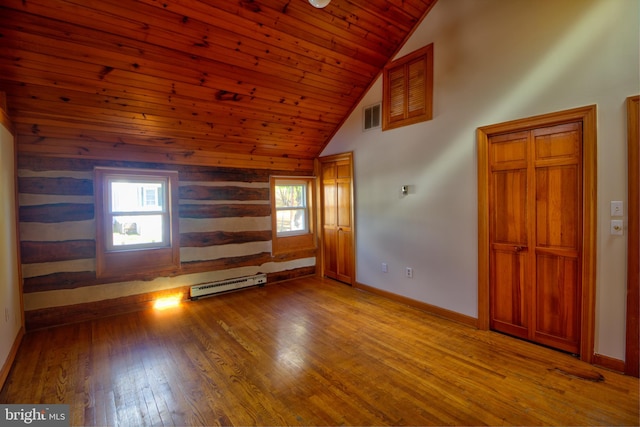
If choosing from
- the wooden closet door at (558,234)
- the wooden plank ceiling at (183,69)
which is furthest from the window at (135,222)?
the wooden closet door at (558,234)

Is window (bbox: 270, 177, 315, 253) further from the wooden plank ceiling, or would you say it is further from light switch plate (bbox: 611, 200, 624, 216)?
light switch plate (bbox: 611, 200, 624, 216)

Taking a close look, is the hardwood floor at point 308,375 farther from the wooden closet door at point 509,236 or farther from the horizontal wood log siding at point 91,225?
the horizontal wood log siding at point 91,225

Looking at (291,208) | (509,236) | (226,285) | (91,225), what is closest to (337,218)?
(291,208)

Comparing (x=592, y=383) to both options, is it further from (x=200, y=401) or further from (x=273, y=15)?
(x=273, y=15)

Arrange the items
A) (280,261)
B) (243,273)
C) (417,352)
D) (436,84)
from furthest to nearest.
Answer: (280,261) → (243,273) → (436,84) → (417,352)

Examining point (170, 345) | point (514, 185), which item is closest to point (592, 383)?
point (514, 185)

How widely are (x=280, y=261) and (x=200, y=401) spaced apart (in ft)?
10.5

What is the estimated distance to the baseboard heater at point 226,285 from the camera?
14.4 ft

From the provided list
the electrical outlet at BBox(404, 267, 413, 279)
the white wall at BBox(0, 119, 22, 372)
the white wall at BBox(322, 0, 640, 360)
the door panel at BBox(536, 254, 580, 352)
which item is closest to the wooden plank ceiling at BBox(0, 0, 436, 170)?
the white wall at BBox(0, 119, 22, 372)

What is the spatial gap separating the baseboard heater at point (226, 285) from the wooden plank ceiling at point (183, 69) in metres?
1.84

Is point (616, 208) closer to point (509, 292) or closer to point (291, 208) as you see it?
point (509, 292)

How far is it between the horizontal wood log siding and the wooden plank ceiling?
10.5 inches

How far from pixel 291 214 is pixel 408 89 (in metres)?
2.87

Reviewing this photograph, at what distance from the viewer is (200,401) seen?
213 cm
